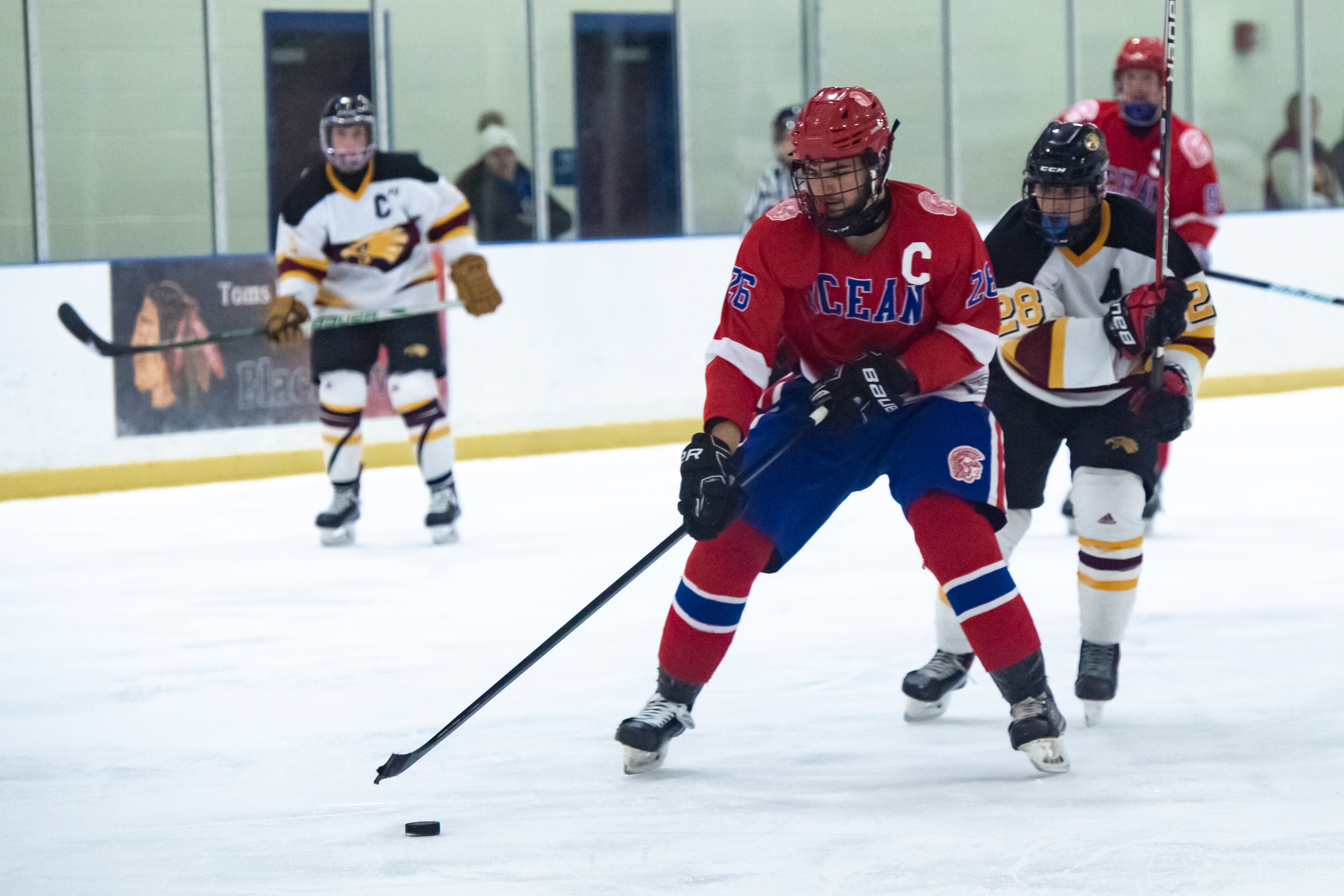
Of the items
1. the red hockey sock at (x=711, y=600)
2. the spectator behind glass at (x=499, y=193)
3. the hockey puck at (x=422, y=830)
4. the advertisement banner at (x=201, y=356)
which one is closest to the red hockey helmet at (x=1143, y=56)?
the red hockey sock at (x=711, y=600)

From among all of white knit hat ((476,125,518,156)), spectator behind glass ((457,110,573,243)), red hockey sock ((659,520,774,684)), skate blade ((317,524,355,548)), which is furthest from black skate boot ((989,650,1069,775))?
white knit hat ((476,125,518,156))

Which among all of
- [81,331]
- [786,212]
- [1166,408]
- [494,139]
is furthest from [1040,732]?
[494,139]

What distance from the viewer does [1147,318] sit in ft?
8.88

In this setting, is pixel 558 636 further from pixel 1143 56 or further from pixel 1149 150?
pixel 1149 150

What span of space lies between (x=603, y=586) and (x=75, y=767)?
1.68 metres

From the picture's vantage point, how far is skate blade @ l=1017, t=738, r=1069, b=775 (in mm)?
Answer: 2432

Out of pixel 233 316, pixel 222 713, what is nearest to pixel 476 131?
pixel 233 316

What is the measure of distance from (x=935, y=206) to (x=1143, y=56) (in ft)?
6.73

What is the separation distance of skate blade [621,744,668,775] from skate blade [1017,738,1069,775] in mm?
493

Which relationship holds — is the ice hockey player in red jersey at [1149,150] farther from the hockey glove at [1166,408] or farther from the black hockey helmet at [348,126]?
the black hockey helmet at [348,126]

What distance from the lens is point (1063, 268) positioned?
2.83 meters

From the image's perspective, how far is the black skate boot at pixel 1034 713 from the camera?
2418 mm

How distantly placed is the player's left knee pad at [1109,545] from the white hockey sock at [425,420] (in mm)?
2533

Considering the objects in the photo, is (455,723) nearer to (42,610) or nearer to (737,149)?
(42,610)
